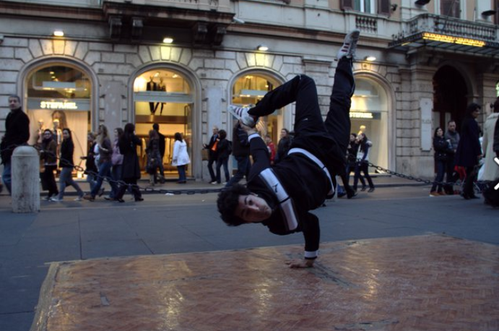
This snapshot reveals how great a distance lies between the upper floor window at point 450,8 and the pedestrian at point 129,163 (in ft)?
58.3

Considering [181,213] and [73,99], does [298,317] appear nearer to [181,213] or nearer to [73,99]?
[181,213]

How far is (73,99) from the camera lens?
56.8ft

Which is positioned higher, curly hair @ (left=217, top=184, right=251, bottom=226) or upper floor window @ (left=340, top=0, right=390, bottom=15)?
upper floor window @ (left=340, top=0, right=390, bottom=15)

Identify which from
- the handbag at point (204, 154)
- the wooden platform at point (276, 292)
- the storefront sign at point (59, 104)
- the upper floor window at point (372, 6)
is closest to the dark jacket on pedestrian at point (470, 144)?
the wooden platform at point (276, 292)

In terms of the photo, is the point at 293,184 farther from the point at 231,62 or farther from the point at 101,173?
the point at 231,62

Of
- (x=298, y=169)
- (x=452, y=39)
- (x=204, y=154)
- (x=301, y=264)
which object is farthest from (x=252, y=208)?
(x=452, y=39)

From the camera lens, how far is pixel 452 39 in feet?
69.9

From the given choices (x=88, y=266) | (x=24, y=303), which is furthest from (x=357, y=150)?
(x=24, y=303)

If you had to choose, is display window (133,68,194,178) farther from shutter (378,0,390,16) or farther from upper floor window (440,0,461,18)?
upper floor window (440,0,461,18)

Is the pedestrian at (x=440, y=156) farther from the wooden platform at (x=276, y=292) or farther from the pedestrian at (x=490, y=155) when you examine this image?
the wooden platform at (x=276, y=292)

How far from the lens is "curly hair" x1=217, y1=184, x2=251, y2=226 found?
3457 millimetres

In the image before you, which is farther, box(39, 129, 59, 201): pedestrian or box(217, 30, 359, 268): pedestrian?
box(39, 129, 59, 201): pedestrian

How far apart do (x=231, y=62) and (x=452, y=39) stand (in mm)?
9736

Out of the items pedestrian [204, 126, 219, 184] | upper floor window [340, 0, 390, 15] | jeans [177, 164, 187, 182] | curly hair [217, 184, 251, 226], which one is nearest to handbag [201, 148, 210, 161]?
pedestrian [204, 126, 219, 184]
